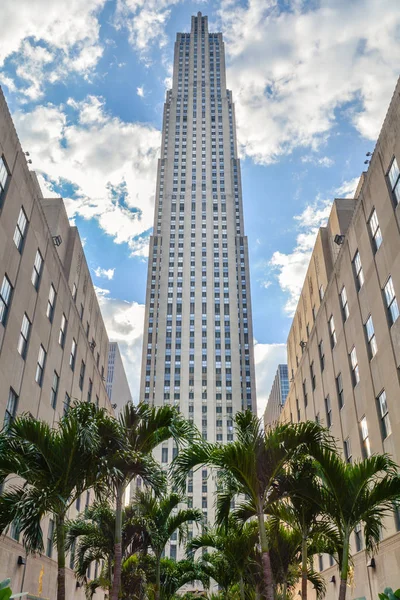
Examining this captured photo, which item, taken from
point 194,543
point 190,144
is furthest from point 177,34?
point 194,543

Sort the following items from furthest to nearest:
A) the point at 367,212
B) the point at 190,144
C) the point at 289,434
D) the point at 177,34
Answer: the point at 177,34 → the point at 190,144 → the point at 367,212 → the point at 289,434

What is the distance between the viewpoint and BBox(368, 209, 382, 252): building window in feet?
71.9

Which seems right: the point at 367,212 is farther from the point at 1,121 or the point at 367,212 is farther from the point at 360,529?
the point at 1,121

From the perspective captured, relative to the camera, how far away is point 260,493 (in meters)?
12.4

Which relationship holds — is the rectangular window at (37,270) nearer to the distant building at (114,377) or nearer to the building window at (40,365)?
the building window at (40,365)

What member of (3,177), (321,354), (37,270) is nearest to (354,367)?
(321,354)

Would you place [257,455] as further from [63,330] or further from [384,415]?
[63,330]

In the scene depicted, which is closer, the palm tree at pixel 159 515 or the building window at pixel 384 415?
the palm tree at pixel 159 515

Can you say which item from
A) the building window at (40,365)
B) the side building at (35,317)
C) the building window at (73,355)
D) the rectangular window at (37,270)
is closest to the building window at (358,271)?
the side building at (35,317)

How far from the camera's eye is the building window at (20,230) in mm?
22694

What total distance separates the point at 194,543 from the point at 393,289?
12937 mm

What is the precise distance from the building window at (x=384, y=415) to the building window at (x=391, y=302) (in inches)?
125

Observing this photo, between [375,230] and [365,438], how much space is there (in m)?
9.23

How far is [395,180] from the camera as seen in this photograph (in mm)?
19969
